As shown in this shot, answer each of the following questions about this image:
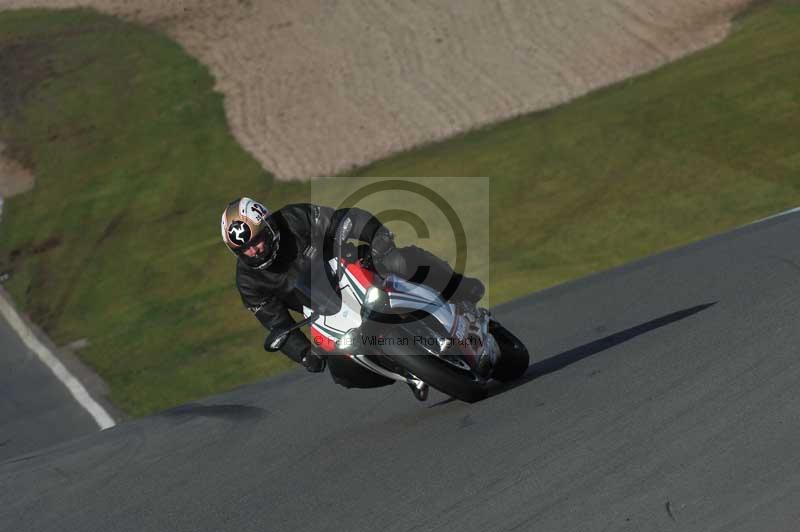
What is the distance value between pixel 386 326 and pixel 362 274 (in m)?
0.39

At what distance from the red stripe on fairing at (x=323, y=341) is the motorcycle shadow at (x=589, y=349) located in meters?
1.52

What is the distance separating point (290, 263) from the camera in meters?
7.33

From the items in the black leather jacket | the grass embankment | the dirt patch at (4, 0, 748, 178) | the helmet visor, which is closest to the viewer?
the helmet visor

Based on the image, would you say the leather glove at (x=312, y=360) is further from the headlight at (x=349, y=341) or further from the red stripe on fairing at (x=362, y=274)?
the red stripe on fairing at (x=362, y=274)

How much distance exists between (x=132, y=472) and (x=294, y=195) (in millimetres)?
13502

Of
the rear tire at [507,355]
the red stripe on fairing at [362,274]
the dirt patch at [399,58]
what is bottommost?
the dirt patch at [399,58]

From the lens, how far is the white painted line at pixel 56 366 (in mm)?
12977

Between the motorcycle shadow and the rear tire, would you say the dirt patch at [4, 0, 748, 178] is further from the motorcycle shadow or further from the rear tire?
the rear tire

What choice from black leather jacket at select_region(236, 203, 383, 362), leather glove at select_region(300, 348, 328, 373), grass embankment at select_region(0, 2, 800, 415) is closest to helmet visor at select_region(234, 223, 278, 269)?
black leather jacket at select_region(236, 203, 383, 362)

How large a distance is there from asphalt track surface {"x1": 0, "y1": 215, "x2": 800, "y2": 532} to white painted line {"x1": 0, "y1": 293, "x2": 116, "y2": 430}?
316 cm

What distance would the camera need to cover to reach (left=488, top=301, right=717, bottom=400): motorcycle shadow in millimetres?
8266

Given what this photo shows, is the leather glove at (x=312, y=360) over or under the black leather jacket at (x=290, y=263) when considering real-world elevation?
under

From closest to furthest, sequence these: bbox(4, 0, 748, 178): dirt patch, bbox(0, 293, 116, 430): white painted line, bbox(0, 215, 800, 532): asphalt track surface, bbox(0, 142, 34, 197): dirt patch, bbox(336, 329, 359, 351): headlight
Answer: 1. bbox(0, 215, 800, 532): asphalt track surface
2. bbox(336, 329, 359, 351): headlight
3. bbox(0, 293, 116, 430): white painted line
4. bbox(0, 142, 34, 197): dirt patch
5. bbox(4, 0, 748, 178): dirt patch

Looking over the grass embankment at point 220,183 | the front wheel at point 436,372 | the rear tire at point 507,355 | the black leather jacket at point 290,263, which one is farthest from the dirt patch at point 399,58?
the front wheel at point 436,372
